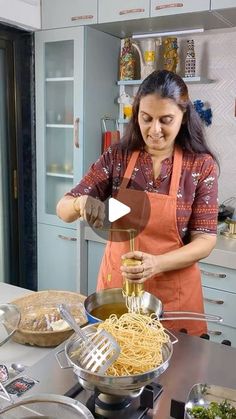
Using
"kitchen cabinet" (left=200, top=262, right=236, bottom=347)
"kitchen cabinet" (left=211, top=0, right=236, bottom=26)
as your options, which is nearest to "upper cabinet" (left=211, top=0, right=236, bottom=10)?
"kitchen cabinet" (left=211, top=0, right=236, bottom=26)

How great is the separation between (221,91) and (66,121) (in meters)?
1.00

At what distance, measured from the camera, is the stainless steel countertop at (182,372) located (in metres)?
0.85

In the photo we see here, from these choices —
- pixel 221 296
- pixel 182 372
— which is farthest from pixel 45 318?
pixel 221 296

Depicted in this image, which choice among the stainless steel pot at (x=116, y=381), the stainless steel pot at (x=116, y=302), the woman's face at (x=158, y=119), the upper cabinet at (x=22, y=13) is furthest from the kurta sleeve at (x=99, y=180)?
the upper cabinet at (x=22, y=13)

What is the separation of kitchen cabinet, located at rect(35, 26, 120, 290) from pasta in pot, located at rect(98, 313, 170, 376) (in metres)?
1.73

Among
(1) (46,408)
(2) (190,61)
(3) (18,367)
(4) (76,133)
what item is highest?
(2) (190,61)

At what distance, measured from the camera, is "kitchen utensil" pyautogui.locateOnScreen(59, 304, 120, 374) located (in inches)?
29.4

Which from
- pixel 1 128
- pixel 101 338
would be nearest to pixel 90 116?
pixel 1 128

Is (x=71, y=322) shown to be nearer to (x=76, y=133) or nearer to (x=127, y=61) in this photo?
(x=76, y=133)

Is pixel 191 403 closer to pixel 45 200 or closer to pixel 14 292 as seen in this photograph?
pixel 14 292

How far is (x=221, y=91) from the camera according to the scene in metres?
2.55

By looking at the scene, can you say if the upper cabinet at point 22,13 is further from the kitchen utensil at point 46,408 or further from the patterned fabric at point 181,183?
the kitchen utensil at point 46,408

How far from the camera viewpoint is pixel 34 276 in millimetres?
3055

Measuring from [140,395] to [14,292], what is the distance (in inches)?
34.4
